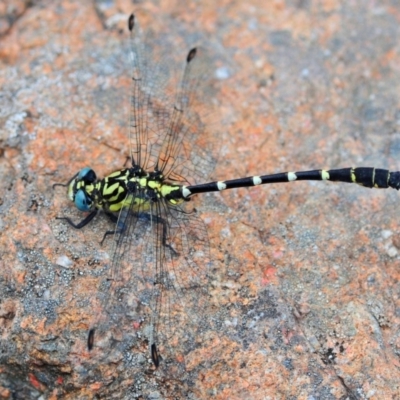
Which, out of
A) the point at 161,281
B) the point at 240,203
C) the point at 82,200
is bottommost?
the point at 161,281

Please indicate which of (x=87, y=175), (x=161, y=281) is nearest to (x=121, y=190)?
(x=87, y=175)

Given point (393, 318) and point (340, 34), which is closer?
point (393, 318)

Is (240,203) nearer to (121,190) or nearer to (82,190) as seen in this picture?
(121,190)

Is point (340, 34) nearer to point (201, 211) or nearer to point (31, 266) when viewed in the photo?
point (201, 211)

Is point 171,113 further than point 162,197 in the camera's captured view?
Yes

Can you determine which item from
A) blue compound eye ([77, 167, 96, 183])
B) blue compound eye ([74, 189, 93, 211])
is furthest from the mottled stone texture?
blue compound eye ([77, 167, 96, 183])

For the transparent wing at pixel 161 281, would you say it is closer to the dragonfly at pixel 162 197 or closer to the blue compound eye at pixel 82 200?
the dragonfly at pixel 162 197

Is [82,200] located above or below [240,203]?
below

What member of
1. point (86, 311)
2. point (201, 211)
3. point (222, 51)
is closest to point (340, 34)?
point (222, 51)
